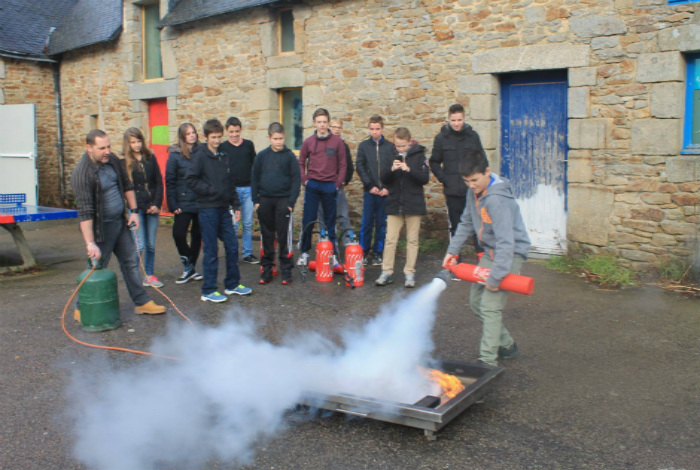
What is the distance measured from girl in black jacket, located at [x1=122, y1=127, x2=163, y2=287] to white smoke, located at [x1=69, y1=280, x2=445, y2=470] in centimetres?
248

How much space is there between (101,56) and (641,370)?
44.8 ft

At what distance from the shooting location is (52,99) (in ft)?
52.3

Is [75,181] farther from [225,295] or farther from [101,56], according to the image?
[101,56]

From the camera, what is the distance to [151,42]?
14.1 m

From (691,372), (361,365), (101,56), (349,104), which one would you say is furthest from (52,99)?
(691,372)

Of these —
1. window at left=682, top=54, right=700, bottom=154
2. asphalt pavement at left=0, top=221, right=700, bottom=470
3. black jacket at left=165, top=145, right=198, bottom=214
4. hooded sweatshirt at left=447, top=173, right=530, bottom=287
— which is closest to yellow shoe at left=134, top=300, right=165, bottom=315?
asphalt pavement at left=0, top=221, right=700, bottom=470

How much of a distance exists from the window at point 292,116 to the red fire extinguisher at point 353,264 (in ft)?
14.5

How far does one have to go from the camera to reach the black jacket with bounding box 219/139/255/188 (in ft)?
28.0

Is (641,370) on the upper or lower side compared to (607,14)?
lower

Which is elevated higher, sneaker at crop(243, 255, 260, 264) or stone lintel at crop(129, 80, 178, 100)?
stone lintel at crop(129, 80, 178, 100)

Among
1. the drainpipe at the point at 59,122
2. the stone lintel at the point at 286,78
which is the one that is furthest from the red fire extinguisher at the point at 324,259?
the drainpipe at the point at 59,122

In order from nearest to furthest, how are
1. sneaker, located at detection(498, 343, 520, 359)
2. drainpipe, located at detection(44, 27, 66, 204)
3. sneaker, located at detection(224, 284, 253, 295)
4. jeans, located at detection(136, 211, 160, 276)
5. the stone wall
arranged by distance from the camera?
sneaker, located at detection(498, 343, 520, 359) < sneaker, located at detection(224, 284, 253, 295) < jeans, located at detection(136, 211, 160, 276) < the stone wall < drainpipe, located at detection(44, 27, 66, 204)

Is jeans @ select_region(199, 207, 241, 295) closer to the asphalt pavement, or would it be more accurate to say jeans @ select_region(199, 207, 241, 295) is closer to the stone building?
the asphalt pavement

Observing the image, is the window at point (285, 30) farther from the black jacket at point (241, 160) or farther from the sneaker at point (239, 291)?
the sneaker at point (239, 291)
